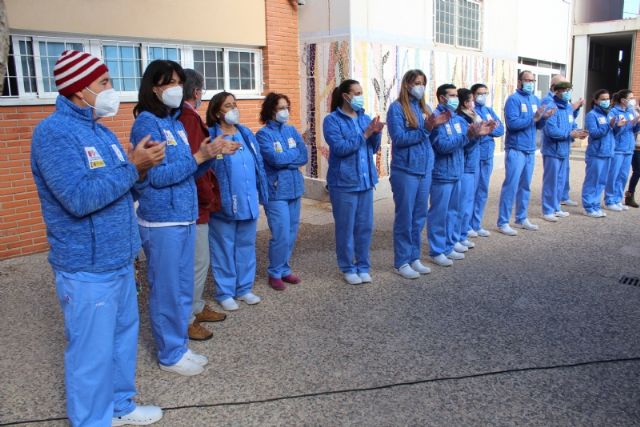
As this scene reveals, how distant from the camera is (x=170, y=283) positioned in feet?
11.5

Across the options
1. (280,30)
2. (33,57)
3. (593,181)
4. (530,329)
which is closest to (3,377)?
(530,329)

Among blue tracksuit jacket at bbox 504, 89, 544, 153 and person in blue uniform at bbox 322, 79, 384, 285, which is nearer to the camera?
person in blue uniform at bbox 322, 79, 384, 285

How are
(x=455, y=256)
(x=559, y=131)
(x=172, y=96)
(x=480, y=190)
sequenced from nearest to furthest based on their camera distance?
(x=172, y=96) → (x=455, y=256) → (x=480, y=190) → (x=559, y=131)

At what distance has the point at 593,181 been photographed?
8.66 metres

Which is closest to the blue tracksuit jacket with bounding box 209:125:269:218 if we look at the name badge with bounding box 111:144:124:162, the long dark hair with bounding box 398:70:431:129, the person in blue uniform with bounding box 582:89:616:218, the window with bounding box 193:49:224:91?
the long dark hair with bounding box 398:70:431:129

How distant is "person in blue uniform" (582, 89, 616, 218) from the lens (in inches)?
334

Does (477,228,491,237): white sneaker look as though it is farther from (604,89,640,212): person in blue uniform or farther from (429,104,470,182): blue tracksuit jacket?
(604,89,640,212): person in blue uniform

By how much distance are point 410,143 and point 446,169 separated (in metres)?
0.80

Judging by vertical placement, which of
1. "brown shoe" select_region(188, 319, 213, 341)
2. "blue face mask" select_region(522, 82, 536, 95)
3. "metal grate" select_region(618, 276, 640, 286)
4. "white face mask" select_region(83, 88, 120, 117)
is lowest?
"metal grate" select_region(618, 276, 640, 286)

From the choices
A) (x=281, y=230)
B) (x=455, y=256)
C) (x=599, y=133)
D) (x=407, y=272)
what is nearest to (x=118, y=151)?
(x=281, y=230)

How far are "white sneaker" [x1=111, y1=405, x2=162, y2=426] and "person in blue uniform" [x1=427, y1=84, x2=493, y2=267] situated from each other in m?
3.76

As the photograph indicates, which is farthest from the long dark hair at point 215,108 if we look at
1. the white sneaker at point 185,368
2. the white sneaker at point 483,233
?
the white sneaker at point 483,233

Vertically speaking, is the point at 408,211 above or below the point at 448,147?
below

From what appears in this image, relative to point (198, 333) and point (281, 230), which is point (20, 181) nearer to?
point (281, 230)
